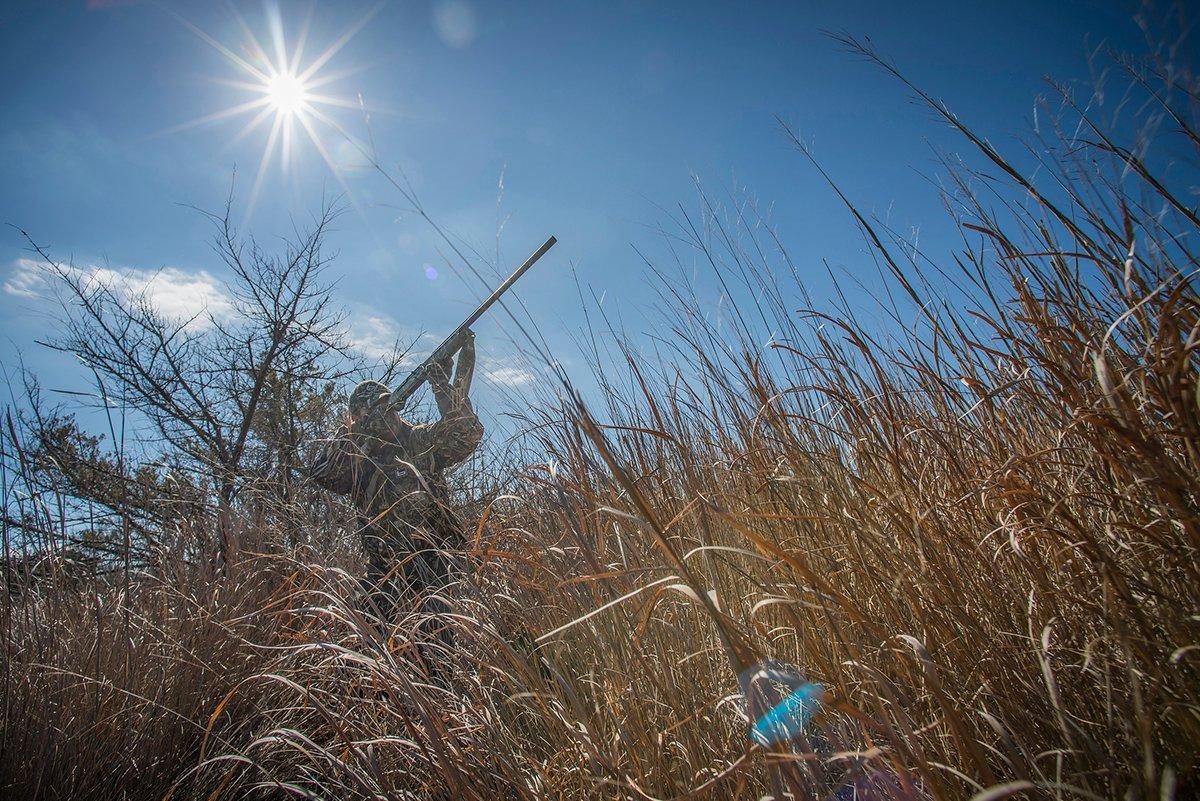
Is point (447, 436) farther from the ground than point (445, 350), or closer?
closer

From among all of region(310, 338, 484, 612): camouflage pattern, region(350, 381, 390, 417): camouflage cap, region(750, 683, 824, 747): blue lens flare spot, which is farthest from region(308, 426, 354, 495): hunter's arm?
region(750, 683, 824, 747): blue lens flare spot

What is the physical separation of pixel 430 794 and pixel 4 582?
188 centimetres

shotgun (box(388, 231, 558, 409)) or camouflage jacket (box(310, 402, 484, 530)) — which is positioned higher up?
shotgun (box(388, 231, 558, 409))

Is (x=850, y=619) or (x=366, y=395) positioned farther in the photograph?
(x=366, y=395)

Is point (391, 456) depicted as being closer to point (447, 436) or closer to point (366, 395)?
point (447, 436)

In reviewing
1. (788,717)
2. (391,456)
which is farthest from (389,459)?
(788,717)

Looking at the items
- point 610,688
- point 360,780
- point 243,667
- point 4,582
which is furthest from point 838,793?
point 4,582

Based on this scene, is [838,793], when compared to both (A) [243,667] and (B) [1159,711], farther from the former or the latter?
(A) [243,667]

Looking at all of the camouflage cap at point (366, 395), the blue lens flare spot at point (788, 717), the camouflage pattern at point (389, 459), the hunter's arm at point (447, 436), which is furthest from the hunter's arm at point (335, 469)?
the blue lens flare spot at point (788, 717)

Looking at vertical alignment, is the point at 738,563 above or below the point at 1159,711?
above

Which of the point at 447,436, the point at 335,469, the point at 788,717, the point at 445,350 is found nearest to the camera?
the point at 788,717

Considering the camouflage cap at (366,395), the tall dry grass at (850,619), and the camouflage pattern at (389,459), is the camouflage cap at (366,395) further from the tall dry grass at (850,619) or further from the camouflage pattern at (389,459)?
the tall dry grass at (850,619)

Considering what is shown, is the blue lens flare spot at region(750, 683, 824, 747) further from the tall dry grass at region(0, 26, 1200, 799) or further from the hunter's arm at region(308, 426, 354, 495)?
the hunter's arm at region(308, 426, 354, 495)

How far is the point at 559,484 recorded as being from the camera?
1183mm
